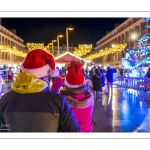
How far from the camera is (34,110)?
2123 millimetres

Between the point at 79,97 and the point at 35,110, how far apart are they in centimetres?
120

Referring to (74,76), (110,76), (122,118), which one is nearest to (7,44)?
(110,76)

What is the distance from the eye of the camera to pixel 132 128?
661 cm

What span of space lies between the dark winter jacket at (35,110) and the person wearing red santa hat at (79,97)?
968mm

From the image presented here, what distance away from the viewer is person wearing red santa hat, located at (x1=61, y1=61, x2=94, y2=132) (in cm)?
315

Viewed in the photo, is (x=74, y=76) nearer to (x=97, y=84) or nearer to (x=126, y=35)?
(x=97, y=84)

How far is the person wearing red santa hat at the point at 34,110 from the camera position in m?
2.10

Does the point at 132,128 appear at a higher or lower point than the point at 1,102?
lower

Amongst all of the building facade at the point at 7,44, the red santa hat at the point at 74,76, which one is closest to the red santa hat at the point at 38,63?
the red santa hat at the point at 74,76

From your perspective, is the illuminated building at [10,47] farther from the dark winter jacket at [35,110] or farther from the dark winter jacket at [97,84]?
the dark winter jacket at [35,110]

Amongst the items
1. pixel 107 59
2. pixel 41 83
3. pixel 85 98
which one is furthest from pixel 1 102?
pixel 107 59
